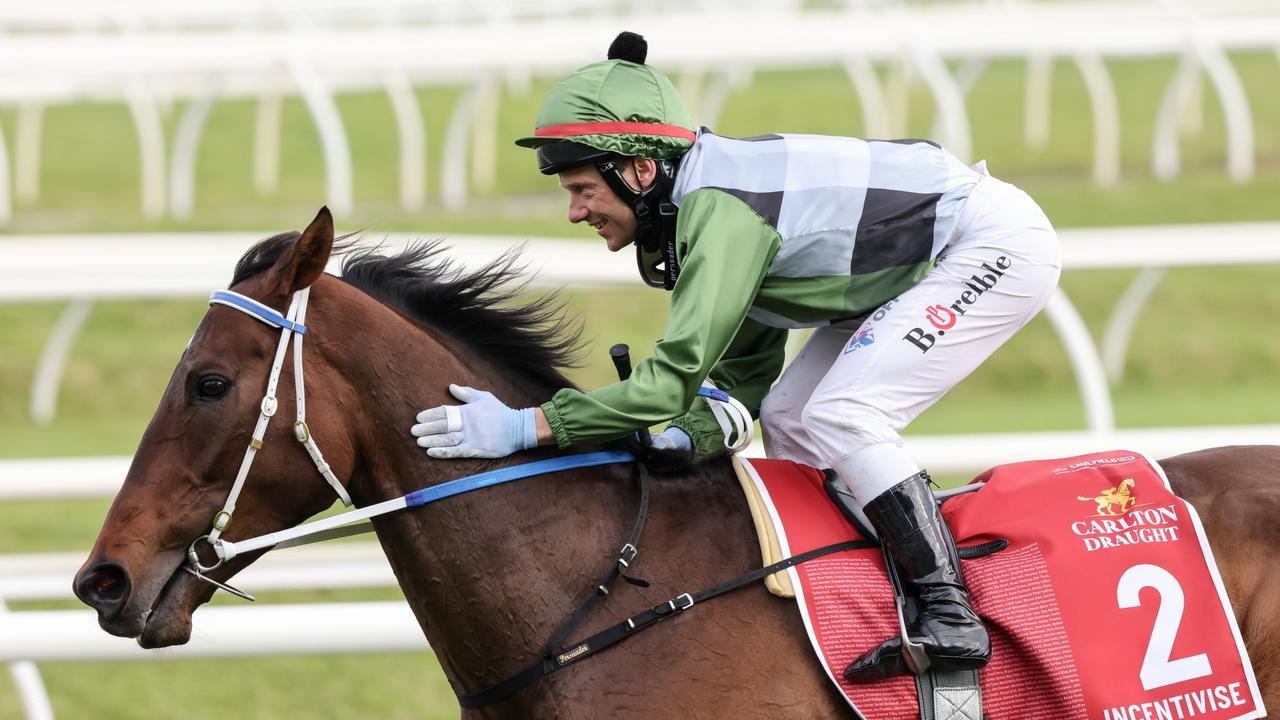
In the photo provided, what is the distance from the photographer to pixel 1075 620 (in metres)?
2.82

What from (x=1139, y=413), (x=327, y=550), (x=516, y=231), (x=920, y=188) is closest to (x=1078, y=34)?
(x=1139, y=413)

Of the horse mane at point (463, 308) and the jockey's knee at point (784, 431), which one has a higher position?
the horse mane at point (463, 308)

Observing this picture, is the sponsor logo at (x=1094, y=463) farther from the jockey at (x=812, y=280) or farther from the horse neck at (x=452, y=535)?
the horse neck at (x=452, y=535)

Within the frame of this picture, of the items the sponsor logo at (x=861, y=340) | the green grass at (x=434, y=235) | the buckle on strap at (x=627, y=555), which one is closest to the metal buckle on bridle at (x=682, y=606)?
the buckle on strap at (x=627, y=555)

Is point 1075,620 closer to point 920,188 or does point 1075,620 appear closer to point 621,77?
point 920,188

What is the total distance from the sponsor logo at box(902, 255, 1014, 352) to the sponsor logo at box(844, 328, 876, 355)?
6 cm

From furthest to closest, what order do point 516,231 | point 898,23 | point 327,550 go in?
1. point 516,231
2. point 898,23
3. point 327,550

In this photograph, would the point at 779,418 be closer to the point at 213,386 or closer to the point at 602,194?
the point at 602,194

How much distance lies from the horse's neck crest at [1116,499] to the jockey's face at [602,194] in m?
0.99

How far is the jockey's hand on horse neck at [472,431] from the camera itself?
2.73m

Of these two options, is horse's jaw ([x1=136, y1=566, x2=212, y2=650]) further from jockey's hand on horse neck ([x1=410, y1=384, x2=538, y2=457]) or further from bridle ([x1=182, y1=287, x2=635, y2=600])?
jockey's hand on horse neck ([x1=410, y1=384, x2=538, y2=457])

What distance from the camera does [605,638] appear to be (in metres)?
2.71

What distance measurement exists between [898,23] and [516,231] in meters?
2.32

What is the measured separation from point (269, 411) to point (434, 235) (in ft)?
14.3
